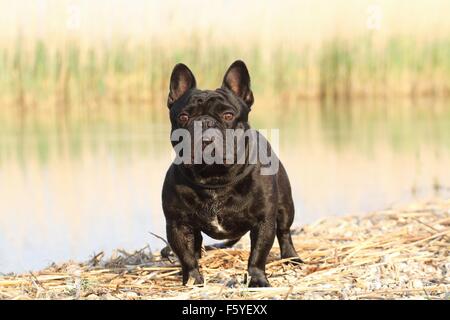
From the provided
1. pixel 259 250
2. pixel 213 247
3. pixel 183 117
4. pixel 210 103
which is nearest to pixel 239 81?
pixel 210 103

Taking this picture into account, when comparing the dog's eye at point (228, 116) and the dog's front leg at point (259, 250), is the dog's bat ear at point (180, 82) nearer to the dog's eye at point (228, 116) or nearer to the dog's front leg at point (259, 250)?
the dog's eye at point (228, 116)

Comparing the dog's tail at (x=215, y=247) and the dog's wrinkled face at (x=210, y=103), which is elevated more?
the dog's wrinkled face at (x=210, y=103)

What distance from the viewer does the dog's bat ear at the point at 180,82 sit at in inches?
190

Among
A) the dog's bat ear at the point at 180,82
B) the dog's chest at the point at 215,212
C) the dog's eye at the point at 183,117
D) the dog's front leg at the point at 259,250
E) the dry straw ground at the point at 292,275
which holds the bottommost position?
the dry straw ground at the point at 292,275

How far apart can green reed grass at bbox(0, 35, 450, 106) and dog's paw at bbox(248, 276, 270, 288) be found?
8031mm

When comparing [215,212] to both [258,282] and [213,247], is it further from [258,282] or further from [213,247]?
[213,247]

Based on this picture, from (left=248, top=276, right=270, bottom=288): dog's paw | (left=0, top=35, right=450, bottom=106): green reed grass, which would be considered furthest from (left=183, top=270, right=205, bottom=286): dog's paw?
(left=0, top=35, right=450, bottom=106): green reed grass

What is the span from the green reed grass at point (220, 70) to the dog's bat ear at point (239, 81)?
7768 millimetres

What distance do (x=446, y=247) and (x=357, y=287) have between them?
4.11 ft

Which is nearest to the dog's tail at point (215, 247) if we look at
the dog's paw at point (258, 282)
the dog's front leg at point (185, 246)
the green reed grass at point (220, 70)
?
the dog's front leg at point (185, 246)

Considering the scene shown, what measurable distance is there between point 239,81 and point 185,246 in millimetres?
994

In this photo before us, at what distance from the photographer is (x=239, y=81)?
475cm

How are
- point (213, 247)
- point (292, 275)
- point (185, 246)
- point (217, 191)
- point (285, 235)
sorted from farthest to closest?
point (213, 247), point (285, 235), point (292, 275), point (185, 246), point (217, 191)
